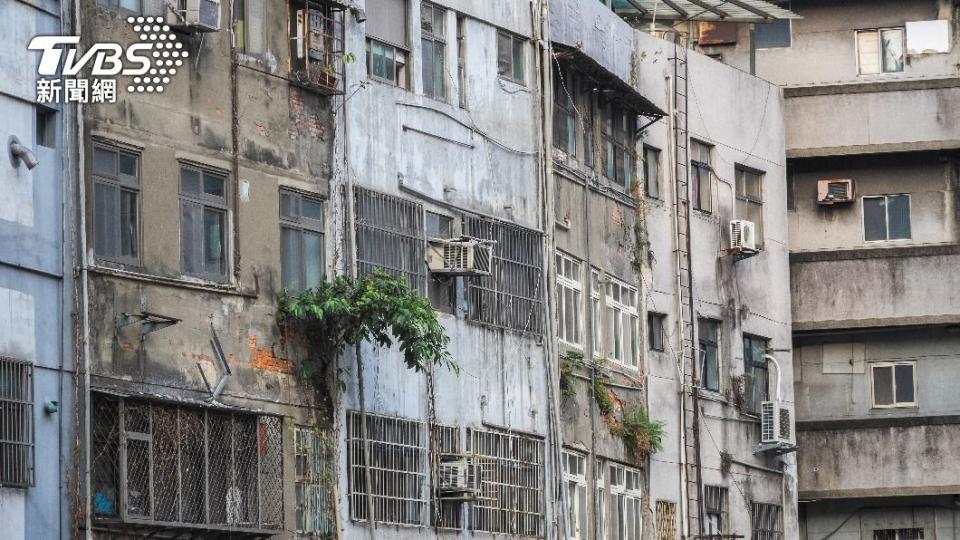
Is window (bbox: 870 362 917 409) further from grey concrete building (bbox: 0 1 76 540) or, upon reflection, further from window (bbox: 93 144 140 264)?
grey concrete building (bbox: 0 1 76 540)

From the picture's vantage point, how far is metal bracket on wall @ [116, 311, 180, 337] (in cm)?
2259

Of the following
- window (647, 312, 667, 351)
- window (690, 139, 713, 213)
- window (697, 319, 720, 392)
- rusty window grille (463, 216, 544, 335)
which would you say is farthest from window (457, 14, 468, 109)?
window (697, 319, 720, 392)

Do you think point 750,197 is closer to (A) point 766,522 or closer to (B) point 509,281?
(A) point 766,522

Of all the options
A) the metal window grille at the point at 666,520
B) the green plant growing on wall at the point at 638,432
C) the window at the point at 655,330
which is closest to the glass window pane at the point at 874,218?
the window at the point at 655,330

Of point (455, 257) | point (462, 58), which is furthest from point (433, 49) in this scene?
point (455, 257)

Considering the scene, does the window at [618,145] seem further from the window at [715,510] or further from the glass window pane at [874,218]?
the glass window pane at [874,218]

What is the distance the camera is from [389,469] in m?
26.4

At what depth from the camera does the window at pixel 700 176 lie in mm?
36000

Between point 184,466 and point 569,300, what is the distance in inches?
357

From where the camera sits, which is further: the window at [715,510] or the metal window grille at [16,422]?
the window at [715,510]

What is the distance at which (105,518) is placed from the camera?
22094 millimetres

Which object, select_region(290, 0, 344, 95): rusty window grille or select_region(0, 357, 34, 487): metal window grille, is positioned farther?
select_region(290, 0, 344, 95): rusty window grille

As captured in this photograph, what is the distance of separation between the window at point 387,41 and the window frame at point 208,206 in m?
3.55

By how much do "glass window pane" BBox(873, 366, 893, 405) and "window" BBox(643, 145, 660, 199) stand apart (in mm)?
6388
